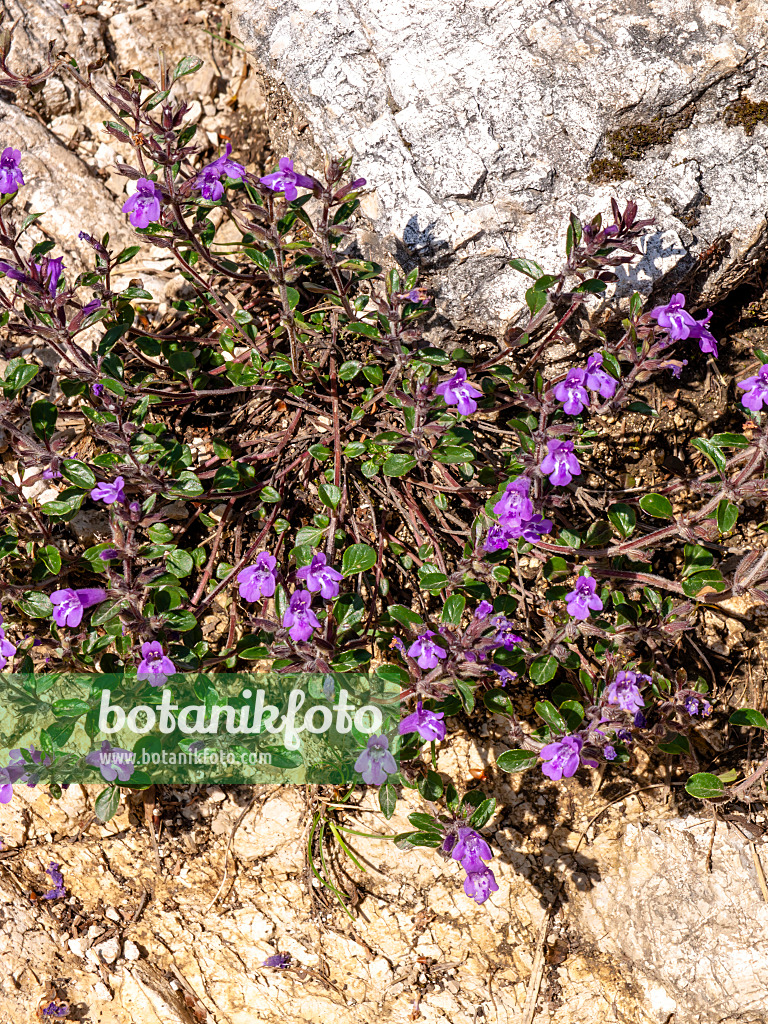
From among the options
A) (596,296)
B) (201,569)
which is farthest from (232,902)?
(596,296)

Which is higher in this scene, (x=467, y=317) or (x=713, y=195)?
(x=713, y=195)

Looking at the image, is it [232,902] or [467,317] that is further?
[467,317]

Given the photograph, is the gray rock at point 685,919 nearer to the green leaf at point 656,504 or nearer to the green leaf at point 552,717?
the green leaf at point 552,717

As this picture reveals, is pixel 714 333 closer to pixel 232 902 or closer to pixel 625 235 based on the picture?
pixel 625 235

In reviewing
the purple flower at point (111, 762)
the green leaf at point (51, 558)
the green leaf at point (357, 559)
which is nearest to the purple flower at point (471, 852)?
the green leaf at point (357, 559)

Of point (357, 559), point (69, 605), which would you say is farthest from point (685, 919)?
point (69, 605)

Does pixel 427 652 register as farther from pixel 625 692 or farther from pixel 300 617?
pixel 625 692

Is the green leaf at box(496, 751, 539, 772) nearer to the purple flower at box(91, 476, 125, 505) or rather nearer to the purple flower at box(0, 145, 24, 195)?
the purple flower at box(91, 476, 125, 505)
